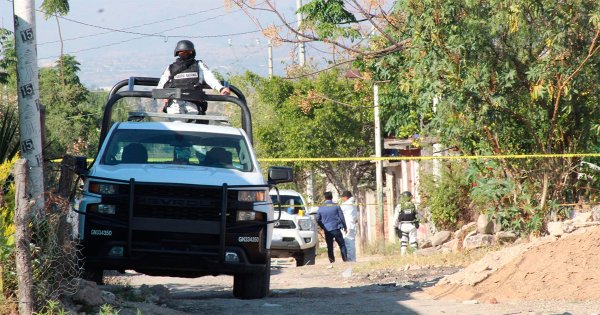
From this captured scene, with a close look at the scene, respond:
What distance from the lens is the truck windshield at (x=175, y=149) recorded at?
12.1 metres

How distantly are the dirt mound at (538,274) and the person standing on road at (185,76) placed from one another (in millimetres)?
3531

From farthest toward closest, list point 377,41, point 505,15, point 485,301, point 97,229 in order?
point 377,41 → point 505,15 → point 485,301 → point 97,229

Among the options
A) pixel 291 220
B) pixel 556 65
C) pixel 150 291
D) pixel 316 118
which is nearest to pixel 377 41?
pixel 291 220

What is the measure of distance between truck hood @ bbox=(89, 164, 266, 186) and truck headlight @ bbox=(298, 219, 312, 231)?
10459mm

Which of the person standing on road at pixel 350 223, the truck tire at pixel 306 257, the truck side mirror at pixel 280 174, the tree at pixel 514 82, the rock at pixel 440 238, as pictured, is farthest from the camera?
the person standing on road at pixel 350 223

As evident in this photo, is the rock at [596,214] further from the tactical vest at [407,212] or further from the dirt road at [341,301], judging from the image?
the tactical vest at [407,212]

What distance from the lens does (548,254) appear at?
42.3 feet

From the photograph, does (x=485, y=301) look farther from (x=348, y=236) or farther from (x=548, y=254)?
(x=348, y=236)

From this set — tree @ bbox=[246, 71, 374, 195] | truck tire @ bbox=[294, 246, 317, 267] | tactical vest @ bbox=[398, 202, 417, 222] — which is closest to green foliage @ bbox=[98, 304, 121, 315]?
truck tire @ bbox=[294, 246, 317, 267]

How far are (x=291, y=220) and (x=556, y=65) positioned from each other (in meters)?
7.22

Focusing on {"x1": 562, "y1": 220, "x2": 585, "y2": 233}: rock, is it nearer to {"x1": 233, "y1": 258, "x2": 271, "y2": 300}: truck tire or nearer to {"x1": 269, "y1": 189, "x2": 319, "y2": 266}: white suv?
{"x1": 233, "y1": 258, "x2": 271, "y2": 300}: truck tire

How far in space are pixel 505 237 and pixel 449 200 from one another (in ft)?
21.9

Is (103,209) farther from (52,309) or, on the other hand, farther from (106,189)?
(52,309)

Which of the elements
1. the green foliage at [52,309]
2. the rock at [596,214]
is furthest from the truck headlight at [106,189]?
the rock at [596,214]
